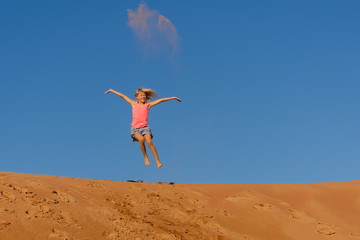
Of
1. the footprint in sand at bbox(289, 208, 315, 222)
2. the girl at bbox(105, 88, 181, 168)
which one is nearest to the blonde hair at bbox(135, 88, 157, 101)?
the girl at bbox(105, 88, 181, 168)

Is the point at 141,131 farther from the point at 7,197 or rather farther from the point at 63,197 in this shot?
the point at 7,197

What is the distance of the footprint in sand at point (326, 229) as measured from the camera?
9023mm

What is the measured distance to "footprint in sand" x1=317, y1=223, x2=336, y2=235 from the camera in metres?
9.02

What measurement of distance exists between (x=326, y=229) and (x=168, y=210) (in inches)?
132

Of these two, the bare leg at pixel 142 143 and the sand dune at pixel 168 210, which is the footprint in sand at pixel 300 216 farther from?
the bare leg at pixel 142 143

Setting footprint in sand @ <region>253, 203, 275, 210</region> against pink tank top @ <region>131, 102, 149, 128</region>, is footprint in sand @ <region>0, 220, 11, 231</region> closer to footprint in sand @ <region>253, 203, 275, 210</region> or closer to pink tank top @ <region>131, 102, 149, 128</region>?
pink tank top @ <region>131, 102, 149, 128</region>

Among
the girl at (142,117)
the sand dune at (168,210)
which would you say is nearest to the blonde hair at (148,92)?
the girl at (142,117)

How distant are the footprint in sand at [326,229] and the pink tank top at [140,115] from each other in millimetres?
4291

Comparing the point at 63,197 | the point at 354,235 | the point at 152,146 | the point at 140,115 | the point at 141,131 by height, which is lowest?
the point at 354,235

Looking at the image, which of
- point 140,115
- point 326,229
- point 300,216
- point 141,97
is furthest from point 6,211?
point 326,229

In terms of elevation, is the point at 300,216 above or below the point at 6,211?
above

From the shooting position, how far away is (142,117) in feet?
33.3

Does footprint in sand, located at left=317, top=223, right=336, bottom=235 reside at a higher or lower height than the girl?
lower

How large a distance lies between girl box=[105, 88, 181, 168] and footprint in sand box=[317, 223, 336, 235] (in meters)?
3.61
